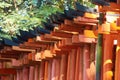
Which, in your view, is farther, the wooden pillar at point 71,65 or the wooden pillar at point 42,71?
the wooden pillar at point 42,71

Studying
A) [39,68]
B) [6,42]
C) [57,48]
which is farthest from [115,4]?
[6,42]

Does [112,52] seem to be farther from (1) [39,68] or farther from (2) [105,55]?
(1) [39,68]

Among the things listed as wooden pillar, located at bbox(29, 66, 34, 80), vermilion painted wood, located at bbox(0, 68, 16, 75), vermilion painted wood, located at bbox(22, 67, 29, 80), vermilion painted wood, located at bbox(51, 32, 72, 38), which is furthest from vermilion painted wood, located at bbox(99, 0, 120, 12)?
vermilion painted wood, located at bbox(0, 68, 16, 75)

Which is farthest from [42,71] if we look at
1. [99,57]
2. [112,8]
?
[112,8]

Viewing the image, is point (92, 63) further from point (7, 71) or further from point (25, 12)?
point (25, 12)

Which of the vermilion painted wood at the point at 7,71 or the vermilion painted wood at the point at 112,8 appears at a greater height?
the vermilion painted wood at the point at 112,8

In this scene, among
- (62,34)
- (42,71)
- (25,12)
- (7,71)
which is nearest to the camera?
(62,34)

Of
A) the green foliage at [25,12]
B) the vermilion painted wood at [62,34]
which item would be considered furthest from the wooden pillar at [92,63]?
the green foliage at [25,12]

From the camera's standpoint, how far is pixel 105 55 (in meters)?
2.48

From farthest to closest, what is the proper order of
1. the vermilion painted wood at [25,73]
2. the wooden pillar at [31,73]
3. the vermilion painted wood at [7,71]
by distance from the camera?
1. the vermilion painted wood at [7,71]
2. the vermilion painted wood at [25,73]
3. the wooden pillar at [31,73]

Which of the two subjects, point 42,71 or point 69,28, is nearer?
point 69,28

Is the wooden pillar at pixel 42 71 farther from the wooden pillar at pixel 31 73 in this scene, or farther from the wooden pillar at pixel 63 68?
the wooden pillar at pixel 63 68

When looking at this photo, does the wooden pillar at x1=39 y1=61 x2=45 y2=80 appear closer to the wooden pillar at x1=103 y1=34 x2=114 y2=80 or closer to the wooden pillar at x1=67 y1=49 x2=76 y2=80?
the wooden pillar at x1=67 y1=49 x2=76 y2=80

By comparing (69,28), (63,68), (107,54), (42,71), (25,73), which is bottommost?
(25,73)
